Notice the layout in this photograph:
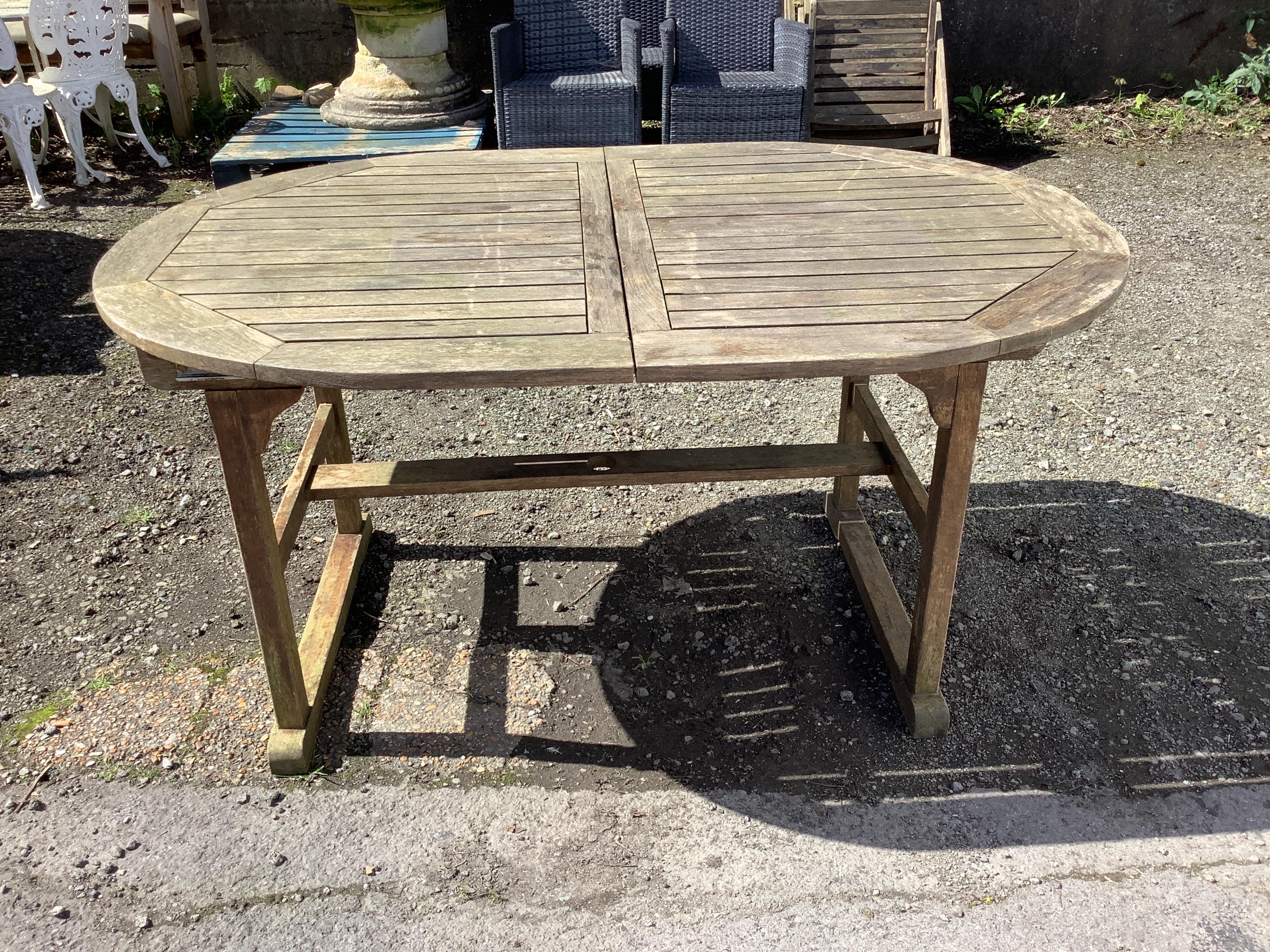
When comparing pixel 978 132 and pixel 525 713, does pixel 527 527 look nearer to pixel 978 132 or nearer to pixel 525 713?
pixel 525 713

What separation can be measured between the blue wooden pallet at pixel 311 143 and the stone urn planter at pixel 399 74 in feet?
0.18

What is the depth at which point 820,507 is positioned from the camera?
3342 mm

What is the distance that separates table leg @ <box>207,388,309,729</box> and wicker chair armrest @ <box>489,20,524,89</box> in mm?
3759

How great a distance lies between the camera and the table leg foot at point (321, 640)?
2359 millimetres

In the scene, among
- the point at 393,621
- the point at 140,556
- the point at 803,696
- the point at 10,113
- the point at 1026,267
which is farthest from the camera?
the point at 10,113

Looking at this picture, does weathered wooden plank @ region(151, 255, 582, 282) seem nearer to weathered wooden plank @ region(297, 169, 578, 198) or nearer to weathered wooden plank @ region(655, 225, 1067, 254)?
weathered wooden plank @ region(655, 225, 1067, 254)

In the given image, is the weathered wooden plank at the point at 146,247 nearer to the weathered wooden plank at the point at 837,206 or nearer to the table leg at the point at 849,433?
the weathered wooden plank at the point at 837,206

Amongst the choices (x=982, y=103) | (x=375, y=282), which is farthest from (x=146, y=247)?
(x=982, y=103)

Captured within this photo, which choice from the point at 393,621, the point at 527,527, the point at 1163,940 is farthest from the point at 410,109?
the point at 1163,940

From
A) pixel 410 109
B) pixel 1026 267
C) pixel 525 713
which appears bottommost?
pixel 525 713

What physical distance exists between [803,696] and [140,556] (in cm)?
198

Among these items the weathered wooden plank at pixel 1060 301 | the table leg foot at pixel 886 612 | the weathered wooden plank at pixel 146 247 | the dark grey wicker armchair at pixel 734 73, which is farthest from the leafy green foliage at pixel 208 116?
the weathered wooden plank at pixel 1060 301

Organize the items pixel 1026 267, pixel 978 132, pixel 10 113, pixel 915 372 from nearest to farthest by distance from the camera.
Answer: pixel 915 372
pixel 1026 267
pixel 10 113
pixel 978 132

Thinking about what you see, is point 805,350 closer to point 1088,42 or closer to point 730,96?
point 730,96
